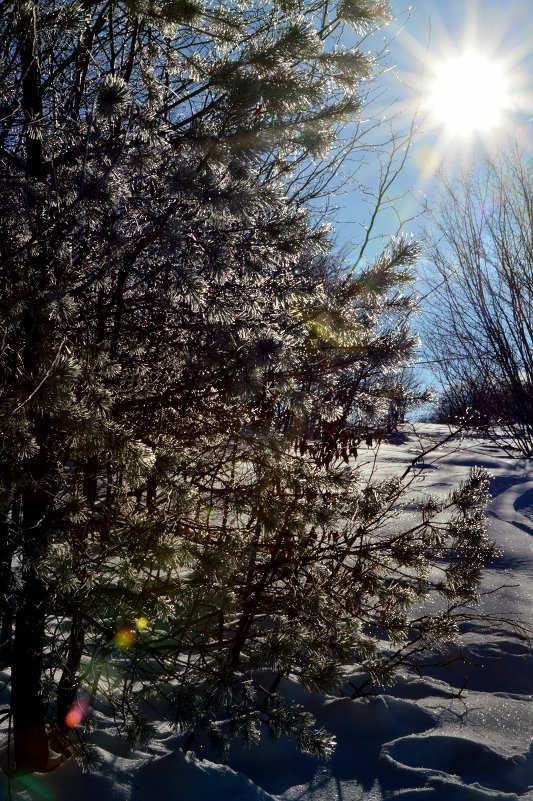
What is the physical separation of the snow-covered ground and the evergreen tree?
0.21m

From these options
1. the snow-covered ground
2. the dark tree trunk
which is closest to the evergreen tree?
the dark tree trunk

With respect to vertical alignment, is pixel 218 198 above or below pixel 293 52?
below

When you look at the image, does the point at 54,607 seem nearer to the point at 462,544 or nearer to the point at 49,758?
the point at 49,758

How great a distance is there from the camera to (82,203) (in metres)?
1.80

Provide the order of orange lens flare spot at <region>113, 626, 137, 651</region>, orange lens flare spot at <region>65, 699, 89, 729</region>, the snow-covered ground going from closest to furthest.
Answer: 1. orange lens flare spot at <region>113, 626, 137, 651</region>
2. the snow-covered ground
3. orange lens flare spot at <region>65, 699, 89, 729</region>

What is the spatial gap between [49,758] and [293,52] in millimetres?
2631

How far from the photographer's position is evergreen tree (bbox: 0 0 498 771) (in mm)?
1663

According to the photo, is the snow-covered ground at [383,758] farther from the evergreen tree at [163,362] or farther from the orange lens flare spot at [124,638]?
the orange lens flare spot at [124,638]

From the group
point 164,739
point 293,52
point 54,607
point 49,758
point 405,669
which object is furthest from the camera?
point 405,669

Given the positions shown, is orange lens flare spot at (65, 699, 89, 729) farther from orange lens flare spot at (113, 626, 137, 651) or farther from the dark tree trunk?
orange lens flare spot at (113, 626, 137, 651)

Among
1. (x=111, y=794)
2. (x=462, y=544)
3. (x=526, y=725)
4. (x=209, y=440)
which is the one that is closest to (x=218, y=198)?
(x=209, y=440)

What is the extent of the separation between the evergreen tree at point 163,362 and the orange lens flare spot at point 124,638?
13 millimetres

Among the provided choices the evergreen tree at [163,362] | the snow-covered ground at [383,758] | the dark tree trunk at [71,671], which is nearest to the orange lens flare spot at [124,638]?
the evergreen tree at [163,362]

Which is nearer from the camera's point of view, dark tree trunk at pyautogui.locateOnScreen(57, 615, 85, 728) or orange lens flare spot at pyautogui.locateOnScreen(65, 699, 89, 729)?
dark tree trunk at pyautogui.locateOnScreen(57, 615, 85, 728)
